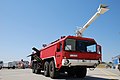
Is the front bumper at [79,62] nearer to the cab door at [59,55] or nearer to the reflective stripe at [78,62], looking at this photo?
the reflective stripe at [78,62]

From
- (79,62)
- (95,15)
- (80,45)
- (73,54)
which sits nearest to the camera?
(73,54)

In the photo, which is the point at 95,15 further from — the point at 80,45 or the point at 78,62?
the point at 78,62

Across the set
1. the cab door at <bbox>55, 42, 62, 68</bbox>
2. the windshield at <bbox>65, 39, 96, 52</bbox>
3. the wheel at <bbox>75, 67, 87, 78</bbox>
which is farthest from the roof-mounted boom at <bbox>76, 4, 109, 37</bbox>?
the cab door at <bbox>55, 42, 62, 68</bbox>

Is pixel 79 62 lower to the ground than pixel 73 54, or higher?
lower

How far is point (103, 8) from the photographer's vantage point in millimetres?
20641

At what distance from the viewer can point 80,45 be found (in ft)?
48.9

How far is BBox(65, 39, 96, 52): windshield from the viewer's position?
14386 mm

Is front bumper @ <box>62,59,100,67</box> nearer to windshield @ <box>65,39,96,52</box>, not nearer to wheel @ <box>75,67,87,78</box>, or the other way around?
windshield @ <box>65,39,96,52</box>

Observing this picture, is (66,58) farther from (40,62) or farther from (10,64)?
(10,64)

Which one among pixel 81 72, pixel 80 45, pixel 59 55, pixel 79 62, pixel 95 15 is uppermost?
pixel 95 15

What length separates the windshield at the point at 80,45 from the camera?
14386 mm

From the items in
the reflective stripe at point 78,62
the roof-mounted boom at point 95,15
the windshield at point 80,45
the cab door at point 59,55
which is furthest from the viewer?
the roof-mounted boom at point 95,15

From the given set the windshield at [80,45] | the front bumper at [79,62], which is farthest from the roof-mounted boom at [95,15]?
the front bumper at [79,62]

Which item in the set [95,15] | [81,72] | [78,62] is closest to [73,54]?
[78,62]
